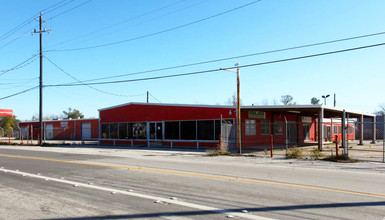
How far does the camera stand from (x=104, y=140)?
33125mm

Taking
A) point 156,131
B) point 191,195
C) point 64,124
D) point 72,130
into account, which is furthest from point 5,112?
point 191,195

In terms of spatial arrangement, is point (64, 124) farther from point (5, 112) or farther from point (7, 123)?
point (7, 123)

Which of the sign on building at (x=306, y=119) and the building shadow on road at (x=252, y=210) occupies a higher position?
the sign on building at (x=306, y=119)

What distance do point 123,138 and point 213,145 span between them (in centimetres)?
1136

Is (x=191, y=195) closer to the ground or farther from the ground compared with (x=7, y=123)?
closer to the ground

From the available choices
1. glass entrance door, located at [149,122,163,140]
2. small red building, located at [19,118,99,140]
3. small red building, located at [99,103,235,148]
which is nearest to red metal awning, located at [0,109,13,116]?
small red building, located at [19,118,99,140]

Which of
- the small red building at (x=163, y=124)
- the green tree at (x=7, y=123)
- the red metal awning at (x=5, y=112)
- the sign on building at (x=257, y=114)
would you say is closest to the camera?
the small red building at (x=163, y=124)

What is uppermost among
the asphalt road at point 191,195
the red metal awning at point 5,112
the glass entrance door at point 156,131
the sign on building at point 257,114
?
the red metal awning at point 5,112

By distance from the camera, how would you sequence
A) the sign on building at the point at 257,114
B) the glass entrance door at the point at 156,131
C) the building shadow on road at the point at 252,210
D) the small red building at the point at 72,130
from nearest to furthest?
the building shadow on road at the point at 252,210
the sign on building at the point at 257,114
the glass entrance door at the point at 156,131
the small red building at the point at 72,130

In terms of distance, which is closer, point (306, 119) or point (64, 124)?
point (306, 119)

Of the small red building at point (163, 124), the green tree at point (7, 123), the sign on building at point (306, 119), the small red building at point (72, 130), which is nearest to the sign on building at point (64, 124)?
the small red building at point (72, 130)

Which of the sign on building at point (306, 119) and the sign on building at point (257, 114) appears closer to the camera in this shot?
the sign on building at point (257, 114)

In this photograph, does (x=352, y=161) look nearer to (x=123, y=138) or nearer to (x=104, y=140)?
(x=123, y=138)

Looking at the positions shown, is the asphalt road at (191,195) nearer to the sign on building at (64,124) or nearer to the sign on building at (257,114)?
the sign on building at (257,114)
